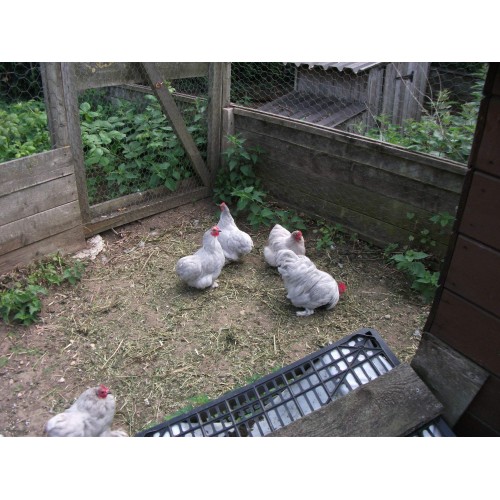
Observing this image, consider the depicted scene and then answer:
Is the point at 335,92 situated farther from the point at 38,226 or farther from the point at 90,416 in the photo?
the point at 90,416

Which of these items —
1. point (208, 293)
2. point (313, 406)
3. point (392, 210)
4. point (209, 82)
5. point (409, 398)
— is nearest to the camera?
point (409, 398)

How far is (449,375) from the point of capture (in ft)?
6.57

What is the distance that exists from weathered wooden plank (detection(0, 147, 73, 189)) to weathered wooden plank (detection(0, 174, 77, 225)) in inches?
1.8

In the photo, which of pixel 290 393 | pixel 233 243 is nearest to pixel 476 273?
pixel 290 393

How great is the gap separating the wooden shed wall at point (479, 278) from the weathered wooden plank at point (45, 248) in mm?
2811

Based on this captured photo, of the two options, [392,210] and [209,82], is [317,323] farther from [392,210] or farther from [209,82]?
[209,82]

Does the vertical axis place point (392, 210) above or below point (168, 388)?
above

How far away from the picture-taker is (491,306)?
1.77 meters

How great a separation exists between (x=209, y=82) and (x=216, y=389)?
108 inches

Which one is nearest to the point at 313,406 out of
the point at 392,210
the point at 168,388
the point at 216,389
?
the point at 216,389

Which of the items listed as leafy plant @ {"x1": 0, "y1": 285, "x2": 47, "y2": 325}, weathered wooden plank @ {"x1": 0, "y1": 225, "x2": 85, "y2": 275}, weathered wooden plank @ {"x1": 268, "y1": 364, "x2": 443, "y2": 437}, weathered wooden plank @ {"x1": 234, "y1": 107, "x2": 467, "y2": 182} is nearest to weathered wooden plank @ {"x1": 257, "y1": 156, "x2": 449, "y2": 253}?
weathered wooden plank @ {"x1": 234, "y1": 107, "x2": 467, "y2": 182}

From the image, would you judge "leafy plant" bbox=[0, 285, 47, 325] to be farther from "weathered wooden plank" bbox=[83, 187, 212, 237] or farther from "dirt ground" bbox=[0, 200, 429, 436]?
"weathered wooden plank" bbox=[83, 187, 212, 237]

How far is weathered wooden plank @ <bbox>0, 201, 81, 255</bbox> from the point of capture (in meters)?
3.54

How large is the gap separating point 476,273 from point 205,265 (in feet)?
6.94
